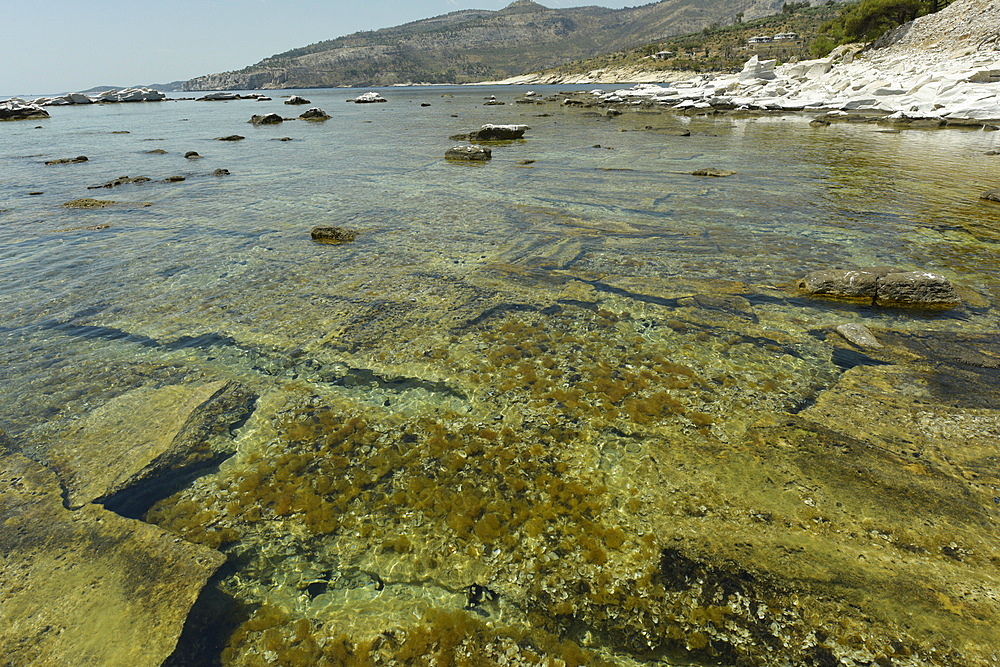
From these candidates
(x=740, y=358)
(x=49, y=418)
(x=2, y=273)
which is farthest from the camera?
(x=2, y=273)

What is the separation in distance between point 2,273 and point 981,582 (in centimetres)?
1520

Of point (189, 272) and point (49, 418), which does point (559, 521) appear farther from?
point (189, 272)

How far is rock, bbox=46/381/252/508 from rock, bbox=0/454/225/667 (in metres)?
0.24

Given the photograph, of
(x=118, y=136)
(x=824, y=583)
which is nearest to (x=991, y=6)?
(x=824, y=583)

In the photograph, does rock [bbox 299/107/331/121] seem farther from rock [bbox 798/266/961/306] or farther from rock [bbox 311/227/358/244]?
rock [bbox 798/266/961/306]

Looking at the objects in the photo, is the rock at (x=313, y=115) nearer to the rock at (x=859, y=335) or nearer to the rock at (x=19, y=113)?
the rock at (x=19, y=113)

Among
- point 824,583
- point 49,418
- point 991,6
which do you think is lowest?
point 824,583

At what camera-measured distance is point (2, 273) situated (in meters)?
Result: 9.24

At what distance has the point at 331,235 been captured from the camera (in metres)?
A: 11.0

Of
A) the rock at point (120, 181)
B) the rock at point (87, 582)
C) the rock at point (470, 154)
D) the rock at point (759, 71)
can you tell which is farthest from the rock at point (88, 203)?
the rock at point (759, 71)

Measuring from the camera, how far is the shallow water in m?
3.70

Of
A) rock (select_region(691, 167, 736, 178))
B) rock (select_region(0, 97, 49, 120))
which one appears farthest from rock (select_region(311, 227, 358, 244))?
rock (select_region(0, 97, 49, 120))

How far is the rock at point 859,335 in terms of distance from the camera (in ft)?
20.7

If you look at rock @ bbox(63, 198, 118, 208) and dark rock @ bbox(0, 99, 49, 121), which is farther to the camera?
dark rock @ bbox(0, 99, 49, 121)
